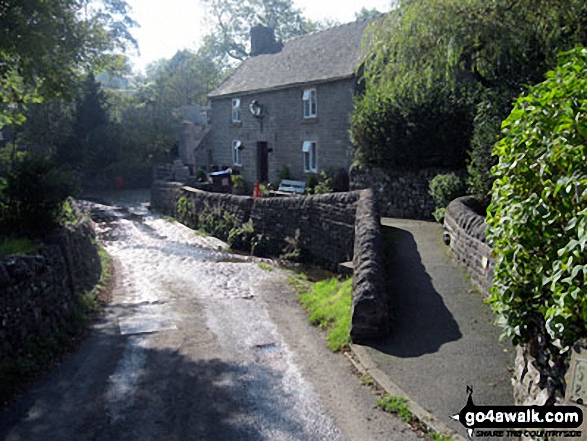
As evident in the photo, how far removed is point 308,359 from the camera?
312 inches

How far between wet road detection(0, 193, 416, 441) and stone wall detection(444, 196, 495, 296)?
9.32 feet

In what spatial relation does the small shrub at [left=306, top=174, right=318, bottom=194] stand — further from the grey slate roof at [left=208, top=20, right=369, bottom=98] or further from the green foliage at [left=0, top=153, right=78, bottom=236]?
the green foliage at [left=0, top=153, right=78, bottom=236]

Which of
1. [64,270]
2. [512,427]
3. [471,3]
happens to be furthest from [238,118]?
[512,427]

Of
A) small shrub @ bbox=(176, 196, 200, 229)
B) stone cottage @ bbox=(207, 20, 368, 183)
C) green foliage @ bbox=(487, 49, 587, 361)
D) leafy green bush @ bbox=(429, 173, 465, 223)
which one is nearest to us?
green foliage @ bbox=(487, 49, 587, 361)

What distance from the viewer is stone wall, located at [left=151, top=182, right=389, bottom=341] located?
8.03 meters

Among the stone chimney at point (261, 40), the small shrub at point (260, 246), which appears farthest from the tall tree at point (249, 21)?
the small shrub at point (260, 246)

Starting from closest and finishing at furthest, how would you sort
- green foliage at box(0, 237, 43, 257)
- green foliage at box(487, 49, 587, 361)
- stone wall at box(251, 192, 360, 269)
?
green foliage at box(487, 49, 587, 361), green foliage at box(0, 237, 43, 257), stone wall at box(251, 192, 360, 269)

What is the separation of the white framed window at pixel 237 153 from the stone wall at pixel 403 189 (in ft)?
46.4

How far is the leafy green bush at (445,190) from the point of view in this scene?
15.1m

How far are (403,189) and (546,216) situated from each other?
13989 mm

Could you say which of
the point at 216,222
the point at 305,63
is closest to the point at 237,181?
the point at 305,63

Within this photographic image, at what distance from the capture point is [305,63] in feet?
92.4

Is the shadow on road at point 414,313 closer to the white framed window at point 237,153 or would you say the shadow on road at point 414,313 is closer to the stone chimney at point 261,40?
the white framed window at point 237,153

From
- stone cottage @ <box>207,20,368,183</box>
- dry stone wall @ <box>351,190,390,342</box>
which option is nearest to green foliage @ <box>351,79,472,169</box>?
stone cottage @ <box>207,20,368,183</box>
